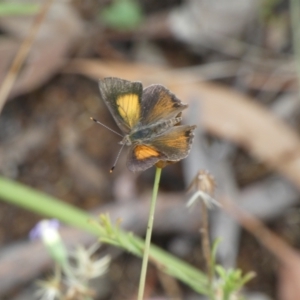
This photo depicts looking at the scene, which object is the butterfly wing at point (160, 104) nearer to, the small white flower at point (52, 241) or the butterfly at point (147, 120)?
the butterfly at point (147, 120)

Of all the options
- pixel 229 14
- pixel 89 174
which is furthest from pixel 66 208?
pixel 229 14

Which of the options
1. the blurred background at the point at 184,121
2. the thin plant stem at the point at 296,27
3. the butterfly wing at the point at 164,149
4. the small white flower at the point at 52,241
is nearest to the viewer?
the butterfly wing at the point at 164,149

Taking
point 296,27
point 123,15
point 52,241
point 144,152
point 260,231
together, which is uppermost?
point 296,27

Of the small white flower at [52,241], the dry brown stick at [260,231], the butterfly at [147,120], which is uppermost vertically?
the butterfly at [147,120]

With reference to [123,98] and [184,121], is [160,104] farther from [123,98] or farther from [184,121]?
[184,121]

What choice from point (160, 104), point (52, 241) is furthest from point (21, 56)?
point (160, 104)

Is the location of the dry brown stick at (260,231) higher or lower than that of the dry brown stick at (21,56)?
lower

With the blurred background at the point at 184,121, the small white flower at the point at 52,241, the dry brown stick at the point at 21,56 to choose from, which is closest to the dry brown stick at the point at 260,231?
the blurred background at the point at 184,121
